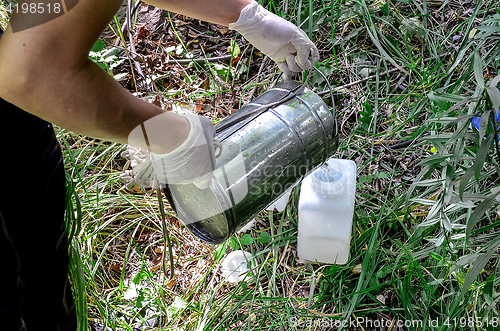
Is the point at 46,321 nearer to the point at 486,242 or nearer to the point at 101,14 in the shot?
the point at 101,14

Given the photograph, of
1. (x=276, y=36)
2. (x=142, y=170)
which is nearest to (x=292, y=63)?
(x=276, y=36)

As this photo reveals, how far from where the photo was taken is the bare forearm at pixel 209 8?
52.1 inches

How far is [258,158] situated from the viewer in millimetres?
1271

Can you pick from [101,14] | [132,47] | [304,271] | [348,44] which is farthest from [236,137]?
[132,47]

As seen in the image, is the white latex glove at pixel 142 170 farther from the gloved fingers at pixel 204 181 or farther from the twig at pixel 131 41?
the twig at pixel 131 41

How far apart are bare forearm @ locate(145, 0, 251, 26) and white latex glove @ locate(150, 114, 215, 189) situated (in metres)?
0.45

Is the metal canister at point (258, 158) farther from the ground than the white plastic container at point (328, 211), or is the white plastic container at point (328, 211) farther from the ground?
the metal canister at point (258, 158)

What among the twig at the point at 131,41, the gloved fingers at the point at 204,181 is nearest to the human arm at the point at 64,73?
the gloved fingers at the point at 204,181

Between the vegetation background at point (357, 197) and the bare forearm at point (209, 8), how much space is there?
0.67 m

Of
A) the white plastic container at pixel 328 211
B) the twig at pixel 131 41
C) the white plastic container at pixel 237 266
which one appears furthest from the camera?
the twig at pixel 131 41

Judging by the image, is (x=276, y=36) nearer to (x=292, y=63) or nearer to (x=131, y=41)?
(x=292, y=63)

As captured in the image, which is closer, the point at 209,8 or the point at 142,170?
the point at 142,170

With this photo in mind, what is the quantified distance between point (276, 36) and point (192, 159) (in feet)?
2.17

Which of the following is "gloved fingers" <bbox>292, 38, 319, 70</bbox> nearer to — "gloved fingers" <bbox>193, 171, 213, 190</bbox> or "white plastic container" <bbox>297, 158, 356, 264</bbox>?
"white plastic container" <bbox>297, 158, 356, 264</bbox>
